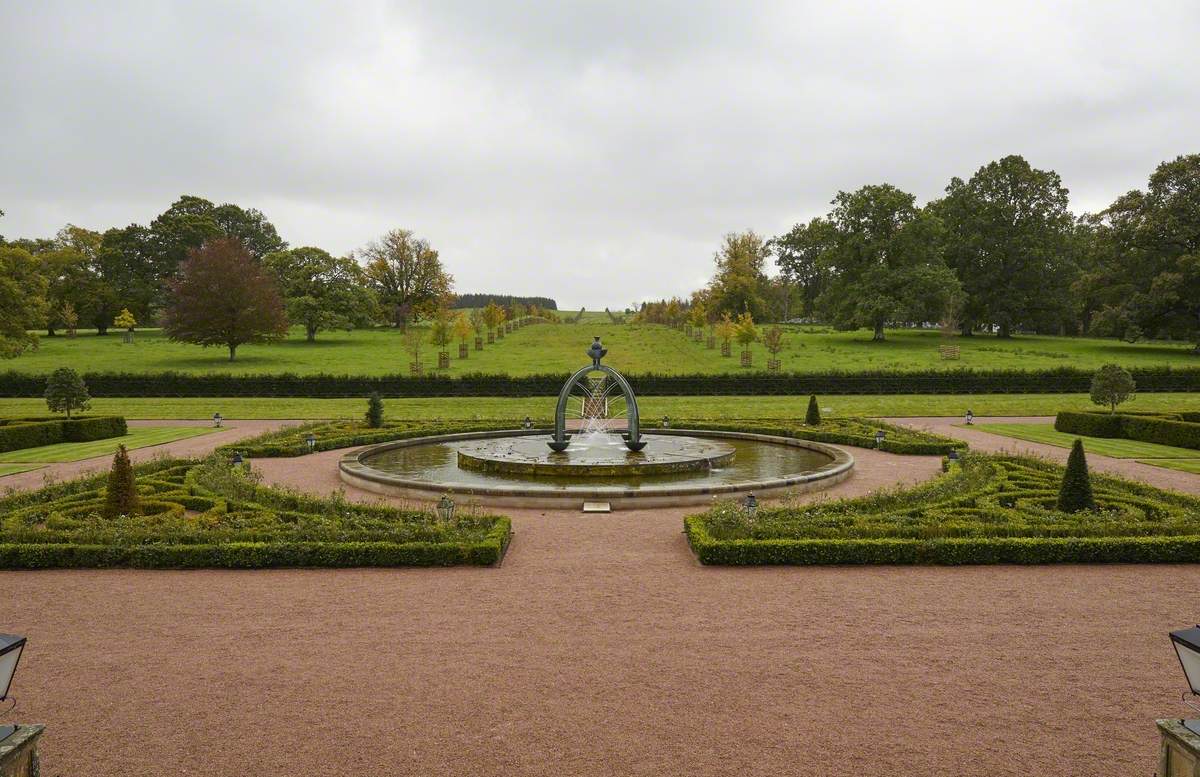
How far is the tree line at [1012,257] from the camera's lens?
53344mm

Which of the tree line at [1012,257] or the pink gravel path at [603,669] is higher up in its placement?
the tree line at [1012,257]

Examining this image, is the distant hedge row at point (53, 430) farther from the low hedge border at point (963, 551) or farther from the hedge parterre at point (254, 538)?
the low hedge border at point (963, 551)

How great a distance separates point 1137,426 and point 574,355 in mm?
38204

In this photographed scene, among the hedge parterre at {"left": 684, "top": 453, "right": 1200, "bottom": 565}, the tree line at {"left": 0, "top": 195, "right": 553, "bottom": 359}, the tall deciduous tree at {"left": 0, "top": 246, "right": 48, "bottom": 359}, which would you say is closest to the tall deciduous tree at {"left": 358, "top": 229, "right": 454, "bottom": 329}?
the tree line at {"left": 0, "top": 195, "right": 553, "bottom": 359}

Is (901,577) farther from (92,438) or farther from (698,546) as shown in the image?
(92,438)

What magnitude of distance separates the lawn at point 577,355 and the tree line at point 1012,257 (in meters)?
2.44

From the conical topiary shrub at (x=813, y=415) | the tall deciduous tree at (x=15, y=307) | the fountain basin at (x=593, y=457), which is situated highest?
the tall deciduous tree at (x=15, y=307)

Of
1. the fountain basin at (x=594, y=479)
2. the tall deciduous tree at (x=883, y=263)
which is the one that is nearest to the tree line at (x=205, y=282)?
the fountain basin at (x=594, y=479)

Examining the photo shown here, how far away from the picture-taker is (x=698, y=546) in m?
10.6

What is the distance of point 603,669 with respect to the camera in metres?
7.01

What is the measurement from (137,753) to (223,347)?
6359 centimetres

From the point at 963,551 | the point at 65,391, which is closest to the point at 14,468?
the point at 65,391

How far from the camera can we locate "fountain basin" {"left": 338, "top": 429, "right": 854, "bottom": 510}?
14.3 meters

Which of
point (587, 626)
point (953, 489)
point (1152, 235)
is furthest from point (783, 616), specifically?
point (1152, 235)
